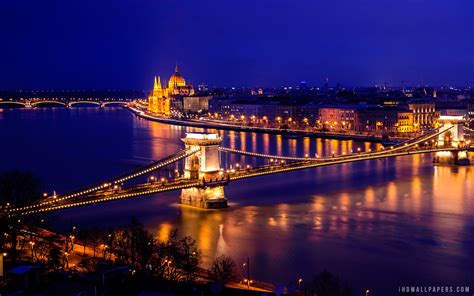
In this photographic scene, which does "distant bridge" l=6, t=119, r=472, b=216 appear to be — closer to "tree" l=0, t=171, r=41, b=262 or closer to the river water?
"tree" l=0, t=171, r=41, b=262

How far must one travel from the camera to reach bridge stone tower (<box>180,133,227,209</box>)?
10.7 metres

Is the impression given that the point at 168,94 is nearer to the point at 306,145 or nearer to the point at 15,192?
the point at 306,145

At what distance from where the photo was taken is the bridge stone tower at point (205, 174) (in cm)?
1071

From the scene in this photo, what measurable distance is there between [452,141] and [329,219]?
31.9ft

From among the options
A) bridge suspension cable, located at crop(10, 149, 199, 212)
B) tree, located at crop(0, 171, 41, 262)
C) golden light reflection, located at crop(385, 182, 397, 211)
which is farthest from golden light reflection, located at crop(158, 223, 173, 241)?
golden light reflection, located at crop(385, 182, 397, 211)

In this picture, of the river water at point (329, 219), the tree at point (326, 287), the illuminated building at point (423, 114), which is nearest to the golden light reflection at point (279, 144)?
the river water at point (329, 219)

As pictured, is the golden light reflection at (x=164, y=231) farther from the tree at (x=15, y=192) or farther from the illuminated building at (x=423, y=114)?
the illuminated building at (x=423, y=114)

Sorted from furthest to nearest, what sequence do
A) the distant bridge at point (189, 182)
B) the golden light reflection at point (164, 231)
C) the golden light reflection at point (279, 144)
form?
the golden light reflection at point (279, 144), the distant bridge at point (189, 182), the golden light reflection at point (164, 231)

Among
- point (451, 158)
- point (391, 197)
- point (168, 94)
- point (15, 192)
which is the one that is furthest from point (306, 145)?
point (168, 94)

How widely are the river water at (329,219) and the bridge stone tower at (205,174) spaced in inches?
9.5

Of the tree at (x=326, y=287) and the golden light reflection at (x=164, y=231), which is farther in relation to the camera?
the golden light reflection at (x=164, y=231)

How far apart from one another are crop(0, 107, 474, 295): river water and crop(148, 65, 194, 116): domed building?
30177 millimetres

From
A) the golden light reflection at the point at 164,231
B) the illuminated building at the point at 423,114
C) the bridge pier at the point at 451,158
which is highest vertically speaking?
the illuminated building at the point at 423,114

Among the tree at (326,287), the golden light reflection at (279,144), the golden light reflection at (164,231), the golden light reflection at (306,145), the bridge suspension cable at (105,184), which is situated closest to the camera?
the tree at (326,287)
